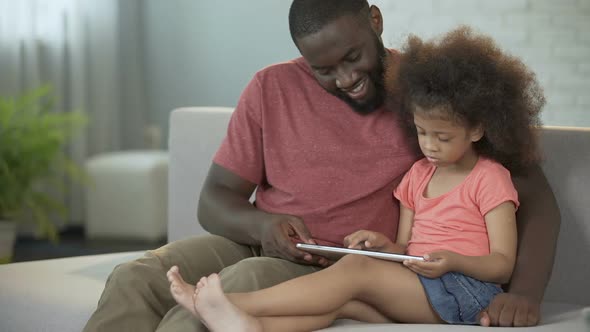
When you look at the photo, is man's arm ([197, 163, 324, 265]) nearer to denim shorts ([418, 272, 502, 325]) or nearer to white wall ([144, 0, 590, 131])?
denim shorts ([418, 272, 502, 325])

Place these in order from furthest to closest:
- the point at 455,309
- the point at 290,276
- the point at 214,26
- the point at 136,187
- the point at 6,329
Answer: the point at 214,26 < the point at 136,187 < the point at 6,329 < the point at 290,276 < the point at 455,309

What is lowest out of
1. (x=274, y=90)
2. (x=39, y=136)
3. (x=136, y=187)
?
(x=136, y=187)

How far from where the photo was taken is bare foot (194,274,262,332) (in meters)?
1.69

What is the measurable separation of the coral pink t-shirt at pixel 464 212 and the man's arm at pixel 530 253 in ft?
0.29

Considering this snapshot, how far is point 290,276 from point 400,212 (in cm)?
32

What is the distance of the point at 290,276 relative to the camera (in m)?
1.97

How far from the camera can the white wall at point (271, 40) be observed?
175 inches

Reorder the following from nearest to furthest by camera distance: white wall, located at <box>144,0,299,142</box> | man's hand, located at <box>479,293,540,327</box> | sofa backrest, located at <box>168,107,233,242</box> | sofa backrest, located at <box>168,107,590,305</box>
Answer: man's hand, located at <box>479,293,540,327</box> < sofa backrest, located at <box>168,107,590,305</box> < sofa backrest, located at <box>168,107,233,242</box> < white wall, located at <box>144,0,299,142</box>

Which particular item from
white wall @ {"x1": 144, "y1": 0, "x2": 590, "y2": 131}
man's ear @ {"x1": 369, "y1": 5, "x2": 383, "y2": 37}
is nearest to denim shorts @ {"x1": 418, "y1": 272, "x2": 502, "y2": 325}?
man's ear @ {"x1": 369, "y1": 5, "x2": 383, "y2": 37}

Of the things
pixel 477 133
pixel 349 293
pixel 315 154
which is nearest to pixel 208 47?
pixel 315 154

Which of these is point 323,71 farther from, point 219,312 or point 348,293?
point 219,312

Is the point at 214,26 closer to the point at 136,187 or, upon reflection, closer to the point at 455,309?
the point at 136,187

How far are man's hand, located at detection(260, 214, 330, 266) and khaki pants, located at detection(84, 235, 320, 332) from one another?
3cm

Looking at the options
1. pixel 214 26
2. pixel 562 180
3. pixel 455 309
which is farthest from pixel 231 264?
pixel 214 26
